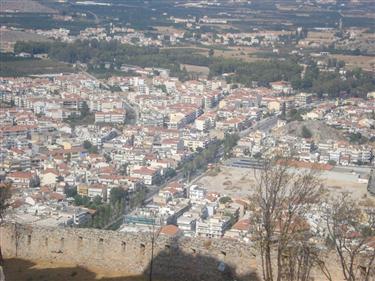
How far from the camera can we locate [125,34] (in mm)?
54938

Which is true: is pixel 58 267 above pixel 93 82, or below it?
above

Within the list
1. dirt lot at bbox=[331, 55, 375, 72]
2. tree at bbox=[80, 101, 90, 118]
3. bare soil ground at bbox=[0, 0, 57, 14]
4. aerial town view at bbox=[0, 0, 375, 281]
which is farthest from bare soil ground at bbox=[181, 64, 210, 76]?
bare soil ground at bbox=[0, 0, 57, 14]

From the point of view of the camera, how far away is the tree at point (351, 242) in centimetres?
619

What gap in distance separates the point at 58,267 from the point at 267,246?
2356 millimetres

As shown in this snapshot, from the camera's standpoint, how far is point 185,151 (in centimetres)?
2366

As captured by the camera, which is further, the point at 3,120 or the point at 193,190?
the point at 3,120

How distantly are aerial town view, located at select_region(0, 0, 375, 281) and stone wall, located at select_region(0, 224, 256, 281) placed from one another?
0.01m

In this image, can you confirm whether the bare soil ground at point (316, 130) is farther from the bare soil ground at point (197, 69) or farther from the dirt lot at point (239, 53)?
the dirt lot at point (239, 53)

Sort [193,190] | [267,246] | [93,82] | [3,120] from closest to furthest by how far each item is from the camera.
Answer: [267,246], [193,190], [3,120], [93,82]

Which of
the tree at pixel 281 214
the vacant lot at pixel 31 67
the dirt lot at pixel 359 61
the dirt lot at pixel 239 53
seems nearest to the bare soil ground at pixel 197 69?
the dirt lot at pixel 239 53

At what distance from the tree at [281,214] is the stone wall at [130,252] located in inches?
19.1

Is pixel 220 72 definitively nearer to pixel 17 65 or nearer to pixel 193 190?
pixel 17 65

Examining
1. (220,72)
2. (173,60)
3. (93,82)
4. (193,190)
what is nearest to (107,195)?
(193,190)

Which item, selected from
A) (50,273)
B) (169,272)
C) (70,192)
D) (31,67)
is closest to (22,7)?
(31,67)
